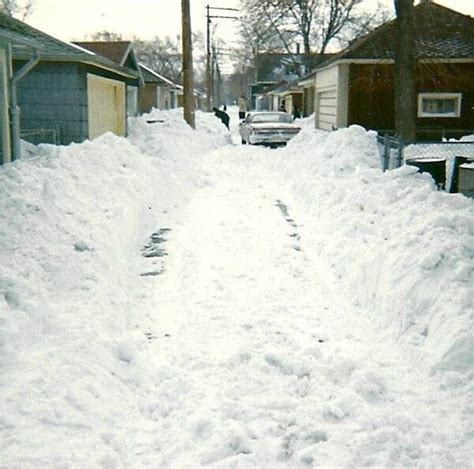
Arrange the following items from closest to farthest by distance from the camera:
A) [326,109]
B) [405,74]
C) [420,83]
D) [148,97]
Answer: [405,74] → [420,83] → [326,109] → [148,97]

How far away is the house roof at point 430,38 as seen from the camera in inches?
798

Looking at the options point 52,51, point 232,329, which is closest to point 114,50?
point 52,51

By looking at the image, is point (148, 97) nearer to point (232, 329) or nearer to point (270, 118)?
point (270, 118)

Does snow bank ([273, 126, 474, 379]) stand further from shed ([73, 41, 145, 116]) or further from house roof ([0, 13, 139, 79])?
shed ([73, 41, 145, 116])

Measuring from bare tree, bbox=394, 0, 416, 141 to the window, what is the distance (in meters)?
4.51

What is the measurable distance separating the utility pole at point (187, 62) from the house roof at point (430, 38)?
263 inches

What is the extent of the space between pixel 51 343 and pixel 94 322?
0.61 m

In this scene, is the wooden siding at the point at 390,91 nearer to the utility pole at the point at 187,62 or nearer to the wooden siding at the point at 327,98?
the wooden siding at the point at 327,98

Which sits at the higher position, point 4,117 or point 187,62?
point 187,62

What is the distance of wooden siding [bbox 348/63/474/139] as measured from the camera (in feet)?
67.5

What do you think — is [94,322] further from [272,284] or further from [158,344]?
[272,284]

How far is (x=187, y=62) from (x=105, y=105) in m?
7.25

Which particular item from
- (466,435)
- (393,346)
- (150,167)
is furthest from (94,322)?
(150,167)

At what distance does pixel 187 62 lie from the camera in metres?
25.8
